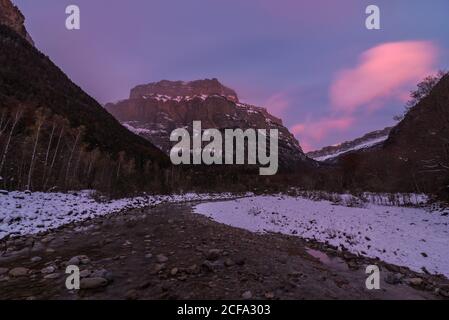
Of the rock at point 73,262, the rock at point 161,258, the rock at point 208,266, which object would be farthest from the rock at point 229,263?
the rock at point 73,262

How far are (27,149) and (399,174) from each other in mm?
57781

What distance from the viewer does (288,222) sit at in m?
21.9

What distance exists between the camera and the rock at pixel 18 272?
861 cm

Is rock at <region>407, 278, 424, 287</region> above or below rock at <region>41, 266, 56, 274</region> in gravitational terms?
below

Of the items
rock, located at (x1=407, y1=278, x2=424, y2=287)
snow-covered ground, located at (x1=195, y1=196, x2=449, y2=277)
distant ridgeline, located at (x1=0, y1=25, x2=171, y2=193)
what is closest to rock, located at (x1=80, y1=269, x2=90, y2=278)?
rock, located at (x1=407, y1=278, x2=424, y2=287)

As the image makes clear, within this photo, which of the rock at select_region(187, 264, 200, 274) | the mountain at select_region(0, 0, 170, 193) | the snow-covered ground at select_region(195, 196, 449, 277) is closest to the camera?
the rock at select_region(187, 264, 200, 274)

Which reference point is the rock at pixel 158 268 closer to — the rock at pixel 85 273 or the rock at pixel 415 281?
the rock at pixel 85 273

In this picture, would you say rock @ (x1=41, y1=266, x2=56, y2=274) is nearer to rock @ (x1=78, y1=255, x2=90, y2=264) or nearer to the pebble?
the pebble

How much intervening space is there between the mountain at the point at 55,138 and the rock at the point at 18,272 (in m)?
32.0

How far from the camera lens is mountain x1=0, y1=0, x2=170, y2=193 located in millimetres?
42188

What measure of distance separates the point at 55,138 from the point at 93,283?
202ft

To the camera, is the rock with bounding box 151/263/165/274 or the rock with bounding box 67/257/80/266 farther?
the rock with bounding box 67/257/80/266

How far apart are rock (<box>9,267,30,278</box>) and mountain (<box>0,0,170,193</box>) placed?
3198cm

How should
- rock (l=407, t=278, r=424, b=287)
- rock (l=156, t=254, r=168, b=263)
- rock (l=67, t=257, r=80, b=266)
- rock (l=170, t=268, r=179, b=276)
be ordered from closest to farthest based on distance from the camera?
1. rock (l=170, t=268, r=179, b=276)
2. rock (l=407, t=278, r=424, b=287)
3. rock (l=67, t=257, r=80, b=266)
4. rock (l=156, t=254, r=168, b=263)
